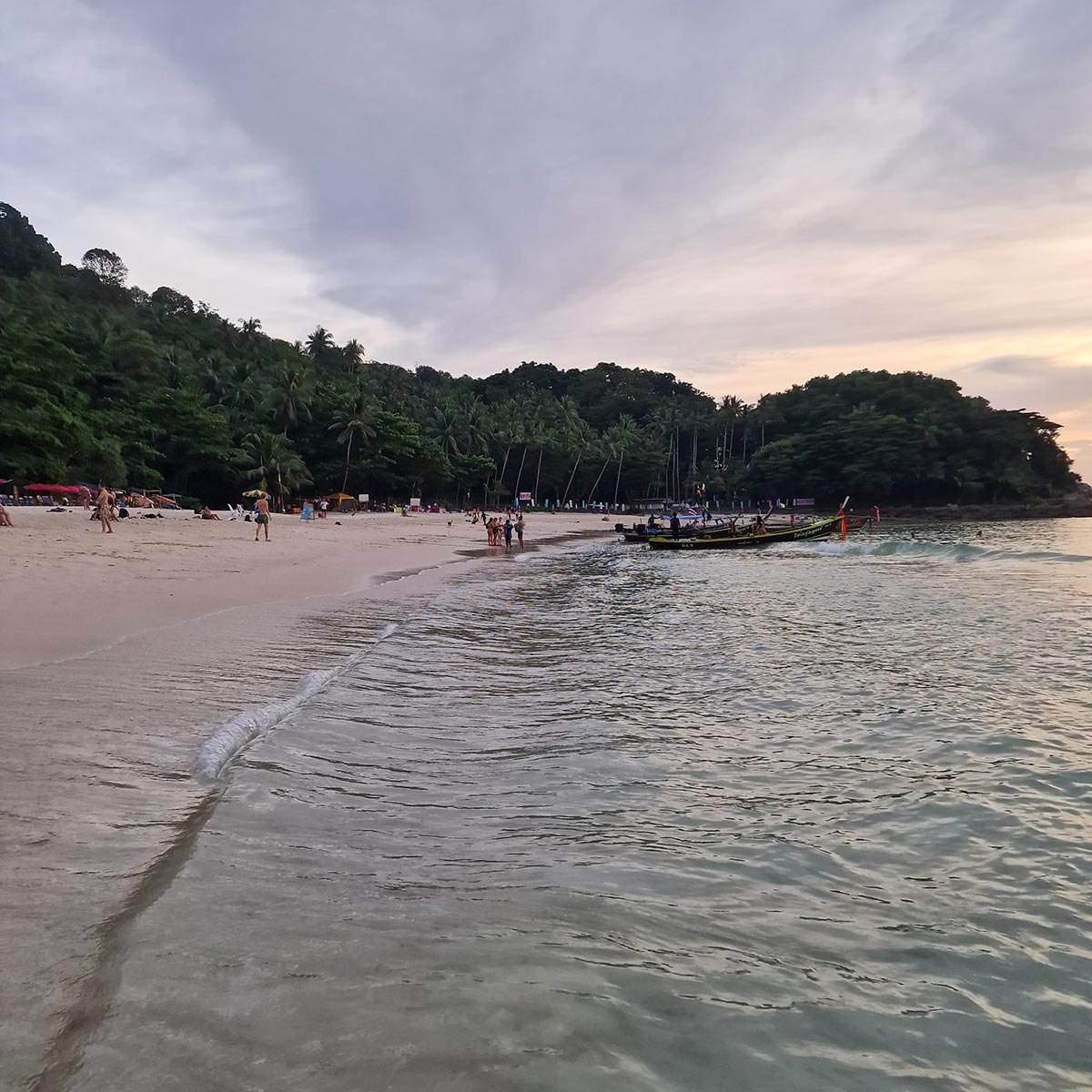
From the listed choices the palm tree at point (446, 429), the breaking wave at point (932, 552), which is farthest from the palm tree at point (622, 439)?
the breaking wave at point (932, 552)

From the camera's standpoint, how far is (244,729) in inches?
219

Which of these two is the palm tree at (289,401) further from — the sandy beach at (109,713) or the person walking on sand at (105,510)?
the sandy beach at (109,713)

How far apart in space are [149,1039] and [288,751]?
9.76ft

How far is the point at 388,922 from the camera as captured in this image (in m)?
3.06

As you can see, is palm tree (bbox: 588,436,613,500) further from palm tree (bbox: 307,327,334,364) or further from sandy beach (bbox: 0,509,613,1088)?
sandy beach (bbox: 0,509,613,1088)

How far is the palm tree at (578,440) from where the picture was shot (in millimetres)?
96375

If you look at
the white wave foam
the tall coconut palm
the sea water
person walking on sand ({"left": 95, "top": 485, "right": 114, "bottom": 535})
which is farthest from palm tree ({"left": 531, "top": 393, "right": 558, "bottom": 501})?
the sea water

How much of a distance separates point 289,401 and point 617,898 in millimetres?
67765

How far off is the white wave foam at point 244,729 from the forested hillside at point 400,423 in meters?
37.1

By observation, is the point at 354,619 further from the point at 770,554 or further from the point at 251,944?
the point at 770,554

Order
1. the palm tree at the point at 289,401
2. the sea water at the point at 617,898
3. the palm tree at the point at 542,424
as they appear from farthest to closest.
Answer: the palm tree at the point at 542,424 → the palm tree at the point at 289,401 → the sea water at the point at 617,898

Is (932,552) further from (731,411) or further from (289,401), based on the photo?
(731,411)

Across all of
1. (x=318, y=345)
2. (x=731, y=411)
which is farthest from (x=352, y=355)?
(x=731, y=411)

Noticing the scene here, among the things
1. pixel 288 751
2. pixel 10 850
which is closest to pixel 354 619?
pixel 288 751
